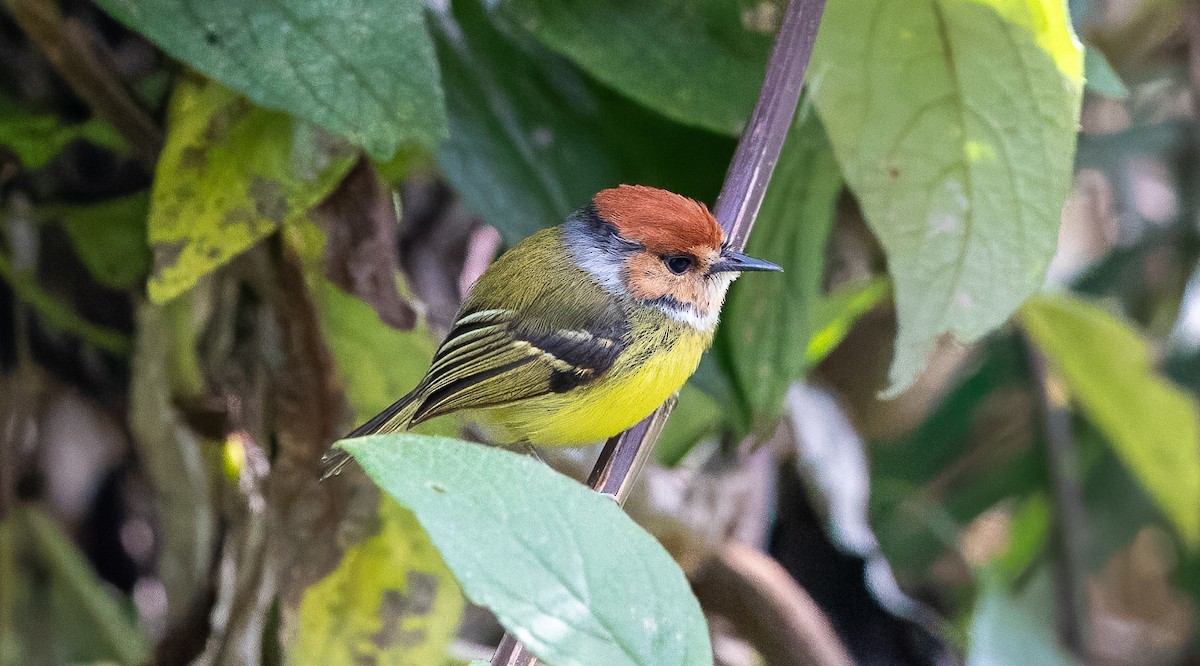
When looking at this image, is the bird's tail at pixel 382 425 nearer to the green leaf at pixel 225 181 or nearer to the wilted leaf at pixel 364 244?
the wilted leaf at pixel 364 244

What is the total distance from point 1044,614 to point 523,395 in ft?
5.68

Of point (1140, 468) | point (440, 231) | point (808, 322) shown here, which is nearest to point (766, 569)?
point (808, 322)

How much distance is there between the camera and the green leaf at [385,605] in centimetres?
147

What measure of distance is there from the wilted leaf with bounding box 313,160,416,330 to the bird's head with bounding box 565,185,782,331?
283 millimetres

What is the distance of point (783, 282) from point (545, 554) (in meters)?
0.92

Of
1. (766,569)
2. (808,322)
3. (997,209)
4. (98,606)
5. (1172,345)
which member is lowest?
(1172,345)

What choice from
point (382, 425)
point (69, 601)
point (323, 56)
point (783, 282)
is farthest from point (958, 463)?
point (323, 56)

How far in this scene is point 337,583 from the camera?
4.88 ft

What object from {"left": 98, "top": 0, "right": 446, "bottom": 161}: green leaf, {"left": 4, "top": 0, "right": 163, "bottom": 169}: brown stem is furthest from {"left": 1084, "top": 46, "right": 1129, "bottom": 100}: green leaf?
{"left": 4, "top": 0, "right": 163, "bottom": 169}: brown stem

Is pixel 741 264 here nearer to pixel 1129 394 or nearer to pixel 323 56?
pixel 323 56

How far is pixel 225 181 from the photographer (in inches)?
53.9

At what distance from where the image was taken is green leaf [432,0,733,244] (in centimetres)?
152

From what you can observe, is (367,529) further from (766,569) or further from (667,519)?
(766,569)

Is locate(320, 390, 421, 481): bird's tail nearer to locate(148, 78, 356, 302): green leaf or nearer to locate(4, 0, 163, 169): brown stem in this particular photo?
locate(148, 78, 356, 302): green leaf
